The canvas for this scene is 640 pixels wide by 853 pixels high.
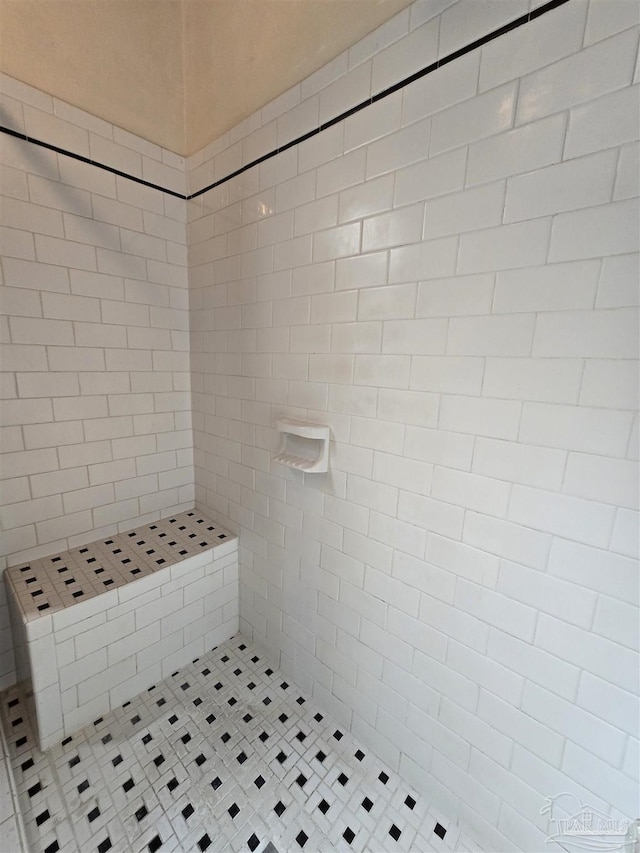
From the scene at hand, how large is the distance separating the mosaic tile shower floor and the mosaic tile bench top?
1.66 ft

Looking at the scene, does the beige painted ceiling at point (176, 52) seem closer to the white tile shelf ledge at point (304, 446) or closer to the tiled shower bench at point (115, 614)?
the white tile shelf ledge at point (304, 446)

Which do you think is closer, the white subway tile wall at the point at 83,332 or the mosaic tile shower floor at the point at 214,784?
the mosaic tile shower floor at the point at 214,784

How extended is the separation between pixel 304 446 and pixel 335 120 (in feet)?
3.37

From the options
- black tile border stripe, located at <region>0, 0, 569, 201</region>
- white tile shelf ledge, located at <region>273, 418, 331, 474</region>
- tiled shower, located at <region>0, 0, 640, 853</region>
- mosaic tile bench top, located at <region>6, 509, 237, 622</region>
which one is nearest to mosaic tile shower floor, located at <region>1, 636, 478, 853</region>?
tiled shower, located at <region>0, 0, 640, 853</region>

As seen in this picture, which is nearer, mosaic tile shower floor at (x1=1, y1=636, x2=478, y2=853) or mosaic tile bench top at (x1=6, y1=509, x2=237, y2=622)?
mosaic tile shower floor at (x1=1, y1=636, x2=478, y2=853)

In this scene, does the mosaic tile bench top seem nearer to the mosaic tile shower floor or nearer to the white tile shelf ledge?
the mosaic tile shower floor

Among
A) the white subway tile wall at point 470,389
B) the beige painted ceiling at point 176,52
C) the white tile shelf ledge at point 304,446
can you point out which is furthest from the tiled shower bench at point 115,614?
the beige painted ceiling at point 176,52

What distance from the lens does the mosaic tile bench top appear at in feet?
4.11

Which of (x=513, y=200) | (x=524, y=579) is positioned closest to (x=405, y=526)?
(x=524, y=579)

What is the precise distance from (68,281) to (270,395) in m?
0.91

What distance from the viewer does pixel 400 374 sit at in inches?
39.3

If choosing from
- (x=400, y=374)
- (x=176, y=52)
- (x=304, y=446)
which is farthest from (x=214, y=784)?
(x=176, y=52)

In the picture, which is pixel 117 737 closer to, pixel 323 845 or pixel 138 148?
pixel 323 845

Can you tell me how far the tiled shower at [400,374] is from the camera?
0.72 metres
